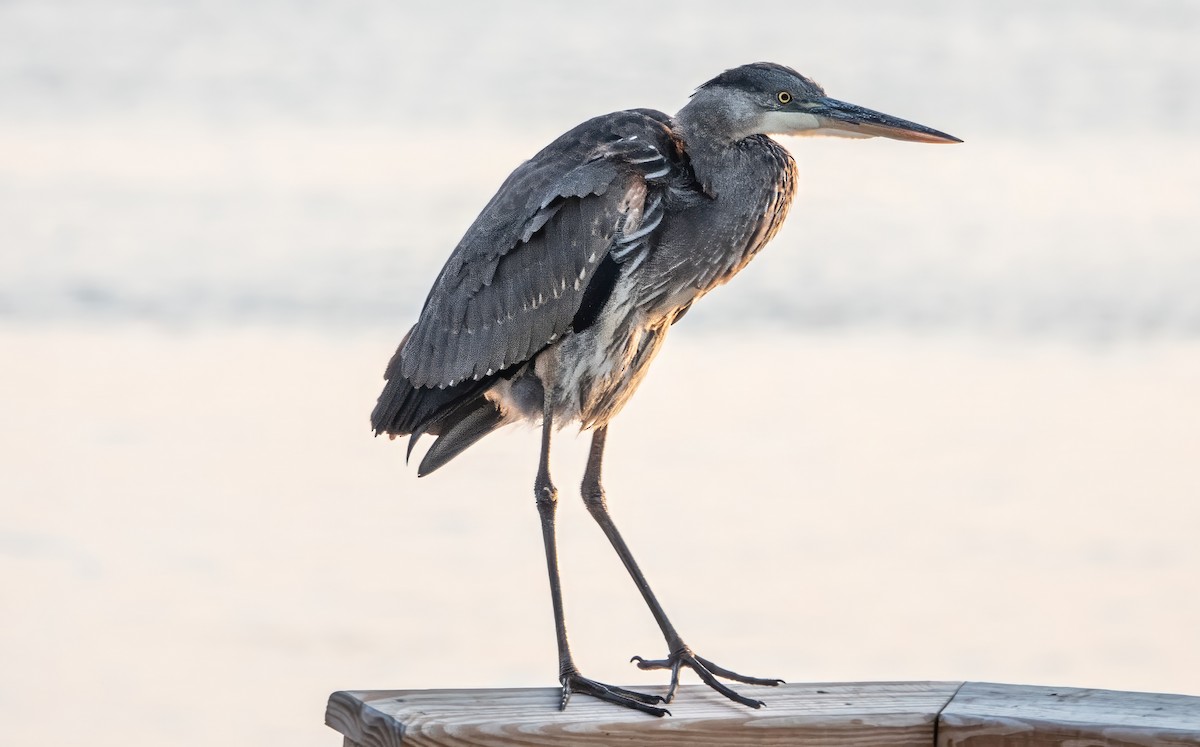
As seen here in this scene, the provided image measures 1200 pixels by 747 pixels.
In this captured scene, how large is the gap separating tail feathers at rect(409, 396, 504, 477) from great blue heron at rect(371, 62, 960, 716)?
0.46ft

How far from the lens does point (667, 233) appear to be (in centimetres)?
450

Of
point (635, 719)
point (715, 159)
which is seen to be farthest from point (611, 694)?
point (715, 159)

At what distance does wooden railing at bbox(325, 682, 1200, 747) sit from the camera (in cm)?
296

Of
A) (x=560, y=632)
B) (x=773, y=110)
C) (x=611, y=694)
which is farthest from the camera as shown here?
(x=773, y=110)

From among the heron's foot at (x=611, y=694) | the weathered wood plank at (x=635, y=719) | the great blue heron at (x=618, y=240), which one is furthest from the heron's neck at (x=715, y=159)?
the weathered wood plank at (x=635, y=719)

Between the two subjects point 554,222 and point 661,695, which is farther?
point 554,222

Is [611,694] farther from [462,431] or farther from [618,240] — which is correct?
[462,431]

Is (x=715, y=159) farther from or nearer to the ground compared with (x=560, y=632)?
farther from the ground

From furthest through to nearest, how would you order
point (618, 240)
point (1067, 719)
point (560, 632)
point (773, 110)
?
point (773, 110) → point (618, 240) → point (560, 632) → point (1067, 719)

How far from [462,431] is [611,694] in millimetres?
1419

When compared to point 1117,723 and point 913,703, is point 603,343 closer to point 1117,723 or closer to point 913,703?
point 913,703

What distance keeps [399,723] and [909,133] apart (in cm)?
234

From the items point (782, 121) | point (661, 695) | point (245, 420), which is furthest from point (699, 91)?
point (245, 420)

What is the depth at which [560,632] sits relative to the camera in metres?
4.19
